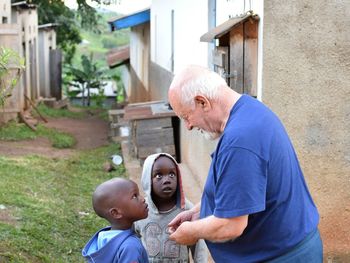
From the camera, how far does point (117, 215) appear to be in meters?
3.19

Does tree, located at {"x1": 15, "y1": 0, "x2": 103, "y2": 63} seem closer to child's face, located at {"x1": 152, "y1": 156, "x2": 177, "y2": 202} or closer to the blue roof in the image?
the blue roof

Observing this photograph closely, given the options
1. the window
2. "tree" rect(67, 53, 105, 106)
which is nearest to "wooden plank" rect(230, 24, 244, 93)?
the window

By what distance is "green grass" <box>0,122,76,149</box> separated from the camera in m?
13.8

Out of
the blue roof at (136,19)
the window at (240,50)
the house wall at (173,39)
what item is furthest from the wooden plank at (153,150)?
the blue roof at (136,19)

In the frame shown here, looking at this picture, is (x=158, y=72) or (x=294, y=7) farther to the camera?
(x=158, y=72)

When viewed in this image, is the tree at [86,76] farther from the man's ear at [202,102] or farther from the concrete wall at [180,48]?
the man's ear at [202,102]

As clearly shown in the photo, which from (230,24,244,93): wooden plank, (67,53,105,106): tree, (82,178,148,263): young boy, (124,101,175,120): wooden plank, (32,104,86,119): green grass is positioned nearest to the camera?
(82,178,148,263): young boy

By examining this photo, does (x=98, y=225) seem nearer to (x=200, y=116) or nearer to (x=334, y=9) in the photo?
(x=334, y=9)

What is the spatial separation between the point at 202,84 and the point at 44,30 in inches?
890

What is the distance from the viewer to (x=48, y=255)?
5.75 metres

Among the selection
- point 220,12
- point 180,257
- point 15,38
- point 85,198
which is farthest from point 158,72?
point 180,257

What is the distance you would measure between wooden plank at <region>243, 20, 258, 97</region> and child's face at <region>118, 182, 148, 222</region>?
2.19m

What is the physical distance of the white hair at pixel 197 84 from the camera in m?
2.70

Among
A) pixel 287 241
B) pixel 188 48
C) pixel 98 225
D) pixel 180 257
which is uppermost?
pixel 188 48
